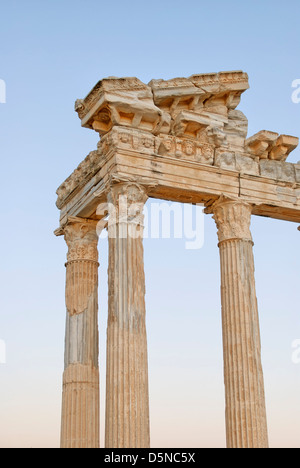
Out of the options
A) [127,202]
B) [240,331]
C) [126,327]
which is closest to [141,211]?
[127,202]

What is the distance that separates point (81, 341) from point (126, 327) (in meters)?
5.43

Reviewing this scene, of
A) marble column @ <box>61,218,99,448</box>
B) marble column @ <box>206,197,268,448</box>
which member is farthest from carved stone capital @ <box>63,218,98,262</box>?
marble column @ <box>206,197,268,448</box>

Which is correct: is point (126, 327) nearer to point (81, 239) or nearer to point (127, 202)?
point (127, 202)

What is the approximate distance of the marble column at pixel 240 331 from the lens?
85.3ft

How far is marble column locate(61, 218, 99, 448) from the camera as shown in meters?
28.7

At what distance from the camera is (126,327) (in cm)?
2481

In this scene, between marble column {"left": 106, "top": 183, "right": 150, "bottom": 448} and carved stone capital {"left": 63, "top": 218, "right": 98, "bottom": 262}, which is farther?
carved stone capital {"left": 63, "top": 218, "right": 98, "bottom": 262}

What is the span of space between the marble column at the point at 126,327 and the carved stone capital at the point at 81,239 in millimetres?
4799

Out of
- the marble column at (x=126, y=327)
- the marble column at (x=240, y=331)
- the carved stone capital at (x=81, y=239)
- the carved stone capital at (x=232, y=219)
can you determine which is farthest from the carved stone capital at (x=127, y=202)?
the carved stone capital at (x=81, y=239)

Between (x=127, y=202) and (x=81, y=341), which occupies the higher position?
(x=127, y=202)

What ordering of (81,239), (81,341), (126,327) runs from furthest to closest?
(81,239) < (81,341) < (126,327)

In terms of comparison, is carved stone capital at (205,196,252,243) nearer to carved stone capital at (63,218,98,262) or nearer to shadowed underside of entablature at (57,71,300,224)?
shadowed underside of entablature at (57,71,300,224)

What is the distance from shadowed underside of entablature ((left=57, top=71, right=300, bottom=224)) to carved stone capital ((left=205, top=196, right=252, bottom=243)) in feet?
1.24
